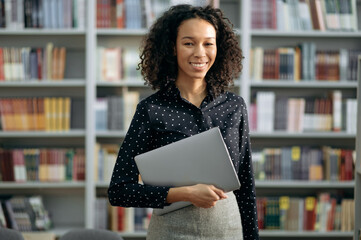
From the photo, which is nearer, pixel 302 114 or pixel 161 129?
pixel 161 129

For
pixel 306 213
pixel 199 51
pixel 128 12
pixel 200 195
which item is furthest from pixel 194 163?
pixel 306 213

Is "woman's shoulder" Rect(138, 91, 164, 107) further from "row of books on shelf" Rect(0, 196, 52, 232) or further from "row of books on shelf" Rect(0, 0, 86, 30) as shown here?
"row of books on shelf" Rect(0, 196, 52, 232)

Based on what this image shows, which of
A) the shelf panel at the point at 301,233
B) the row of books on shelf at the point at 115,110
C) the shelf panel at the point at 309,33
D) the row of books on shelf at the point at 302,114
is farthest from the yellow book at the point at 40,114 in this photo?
the shelf panel at the point at 301,233

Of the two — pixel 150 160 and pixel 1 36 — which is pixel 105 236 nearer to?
pixel 150 160

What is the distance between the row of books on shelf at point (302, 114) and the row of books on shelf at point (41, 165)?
4.18ft

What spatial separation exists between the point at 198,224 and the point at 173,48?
492 millimetres

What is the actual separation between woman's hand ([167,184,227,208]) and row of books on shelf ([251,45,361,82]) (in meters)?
2.45

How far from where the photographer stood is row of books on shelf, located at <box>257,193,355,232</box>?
3.73 meters

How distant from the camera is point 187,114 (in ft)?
4.81

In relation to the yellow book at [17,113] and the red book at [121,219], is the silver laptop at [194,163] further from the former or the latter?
the yellow book at [17,113]

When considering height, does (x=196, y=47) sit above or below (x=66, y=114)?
above

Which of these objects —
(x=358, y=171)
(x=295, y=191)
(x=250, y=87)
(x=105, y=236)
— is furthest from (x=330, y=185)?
(x=105, y=236)

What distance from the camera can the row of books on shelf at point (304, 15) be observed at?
3.69m

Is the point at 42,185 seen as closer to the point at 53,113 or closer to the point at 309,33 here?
the point at 53,113
